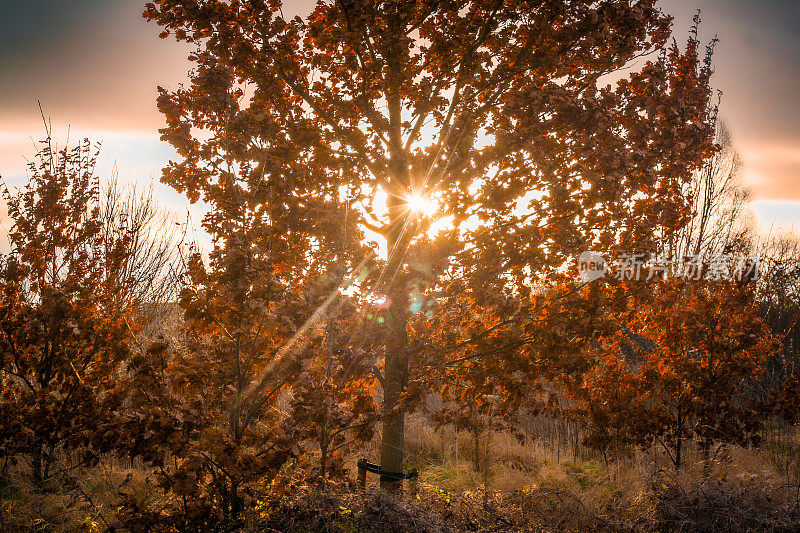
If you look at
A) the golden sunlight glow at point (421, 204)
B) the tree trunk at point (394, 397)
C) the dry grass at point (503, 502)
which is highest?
the golden sunlight glow at point (421, 204)

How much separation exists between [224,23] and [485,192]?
2.77 meters

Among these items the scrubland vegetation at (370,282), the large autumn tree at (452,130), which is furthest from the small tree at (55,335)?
the large autumn tree at (452,130)

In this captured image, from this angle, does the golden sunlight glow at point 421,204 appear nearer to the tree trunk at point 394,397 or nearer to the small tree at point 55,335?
the tree trunk at point 394,397

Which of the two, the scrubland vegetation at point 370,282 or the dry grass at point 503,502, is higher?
the scrubland vegetation at point 370,282

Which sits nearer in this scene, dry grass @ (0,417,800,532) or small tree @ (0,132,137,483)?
dry grass @ (0,417,800,532)

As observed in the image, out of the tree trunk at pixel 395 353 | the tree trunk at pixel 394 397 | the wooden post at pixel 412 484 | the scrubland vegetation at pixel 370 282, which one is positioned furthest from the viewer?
the wooden post at pixel 412 484

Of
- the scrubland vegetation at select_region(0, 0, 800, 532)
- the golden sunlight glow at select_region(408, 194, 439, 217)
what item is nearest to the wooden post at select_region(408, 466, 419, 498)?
the scrubland vegetation at select_region(0, 0, 800, 532)

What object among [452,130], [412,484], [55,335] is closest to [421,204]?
[452,130]

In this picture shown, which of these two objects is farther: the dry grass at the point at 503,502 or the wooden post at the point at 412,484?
the wooden post at the point at 412,484

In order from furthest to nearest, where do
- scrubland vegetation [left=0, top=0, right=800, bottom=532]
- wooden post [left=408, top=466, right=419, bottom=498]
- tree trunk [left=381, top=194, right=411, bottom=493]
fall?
wooden post [left=408, top=466, right=419, bottom=498], tree trunk [left=381, top=194, right=411, bottom=493], scrubland vegetation [left=0, top=0, right=800, bottom=532]

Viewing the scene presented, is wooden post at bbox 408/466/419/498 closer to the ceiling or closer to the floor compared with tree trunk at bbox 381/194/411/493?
closer to the floor

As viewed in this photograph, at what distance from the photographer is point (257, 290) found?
362 centimetres

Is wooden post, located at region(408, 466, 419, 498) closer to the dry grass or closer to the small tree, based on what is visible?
the dry grass

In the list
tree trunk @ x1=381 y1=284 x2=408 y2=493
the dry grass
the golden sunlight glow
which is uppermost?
the golden sunlight glow
